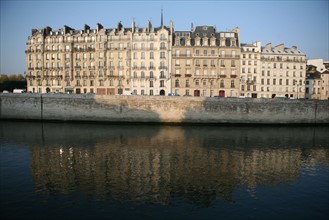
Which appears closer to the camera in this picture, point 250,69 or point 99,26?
point 99,26

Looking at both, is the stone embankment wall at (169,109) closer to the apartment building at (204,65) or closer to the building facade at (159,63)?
the building facade at (159,63)

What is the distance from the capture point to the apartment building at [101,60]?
64938 mm

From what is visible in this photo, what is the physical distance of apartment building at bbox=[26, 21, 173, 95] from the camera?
64.9m

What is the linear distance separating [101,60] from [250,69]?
3775cm

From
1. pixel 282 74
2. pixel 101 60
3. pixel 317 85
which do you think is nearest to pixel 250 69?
pixel 282 74

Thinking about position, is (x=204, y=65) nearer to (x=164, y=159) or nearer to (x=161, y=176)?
(x=164, y=159)

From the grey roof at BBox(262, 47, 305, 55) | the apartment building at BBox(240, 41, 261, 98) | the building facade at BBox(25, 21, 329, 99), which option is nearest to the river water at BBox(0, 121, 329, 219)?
the building facade at BBox(25, 21, 329, 99)

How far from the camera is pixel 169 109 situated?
151 ft

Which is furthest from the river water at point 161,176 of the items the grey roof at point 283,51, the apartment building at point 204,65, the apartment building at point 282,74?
the grey roof at point 283,51

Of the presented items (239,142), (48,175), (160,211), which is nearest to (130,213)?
(160,211)

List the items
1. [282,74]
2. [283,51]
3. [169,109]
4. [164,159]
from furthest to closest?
1. [283,51]
2. [282,74]
3. [169,109]
4. [164,159]

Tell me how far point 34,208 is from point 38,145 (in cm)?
1639

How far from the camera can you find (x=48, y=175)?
20250mm

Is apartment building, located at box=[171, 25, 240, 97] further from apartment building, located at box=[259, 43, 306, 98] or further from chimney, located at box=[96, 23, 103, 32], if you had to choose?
chimney, located at box=[96, 23, 103, 32]
